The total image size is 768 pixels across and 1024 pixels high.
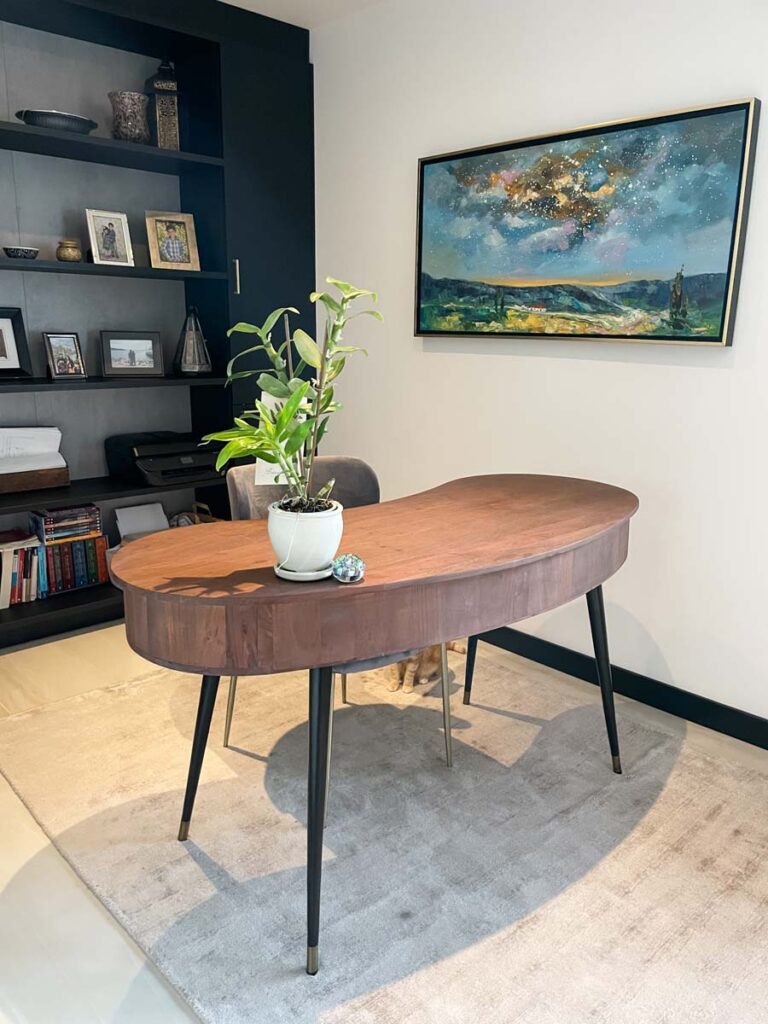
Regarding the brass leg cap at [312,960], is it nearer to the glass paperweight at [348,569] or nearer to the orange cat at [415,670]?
the glass paperweight at [348,569]

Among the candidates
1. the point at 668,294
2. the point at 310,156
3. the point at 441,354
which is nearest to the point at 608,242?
the point at 668,294

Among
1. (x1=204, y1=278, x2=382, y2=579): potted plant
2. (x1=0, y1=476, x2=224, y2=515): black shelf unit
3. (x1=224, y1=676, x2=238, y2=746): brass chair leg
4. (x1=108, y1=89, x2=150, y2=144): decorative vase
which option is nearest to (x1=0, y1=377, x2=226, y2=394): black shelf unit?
(x1=0, y1=476, x2=224, y2=515): black shelf unit

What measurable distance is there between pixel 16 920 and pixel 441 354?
2.39 m

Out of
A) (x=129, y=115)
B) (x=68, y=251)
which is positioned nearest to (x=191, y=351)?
(x=68, y=251)

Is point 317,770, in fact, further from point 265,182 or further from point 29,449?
point 265,182

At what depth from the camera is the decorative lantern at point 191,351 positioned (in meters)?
3.48

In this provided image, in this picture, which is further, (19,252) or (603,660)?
(19,252)

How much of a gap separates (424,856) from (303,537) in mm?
963

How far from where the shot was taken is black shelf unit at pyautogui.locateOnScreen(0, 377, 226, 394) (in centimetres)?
296

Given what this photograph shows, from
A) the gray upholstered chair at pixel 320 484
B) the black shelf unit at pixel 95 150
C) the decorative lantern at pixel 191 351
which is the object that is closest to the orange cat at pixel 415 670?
the gray upholstered chair at pixel 320 484

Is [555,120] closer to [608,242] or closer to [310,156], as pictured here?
[608,242]

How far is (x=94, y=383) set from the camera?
10.4 feet

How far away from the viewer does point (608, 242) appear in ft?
8.43

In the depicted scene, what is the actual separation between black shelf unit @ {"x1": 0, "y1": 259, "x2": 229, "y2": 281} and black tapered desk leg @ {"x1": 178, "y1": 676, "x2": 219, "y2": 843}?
188cm
